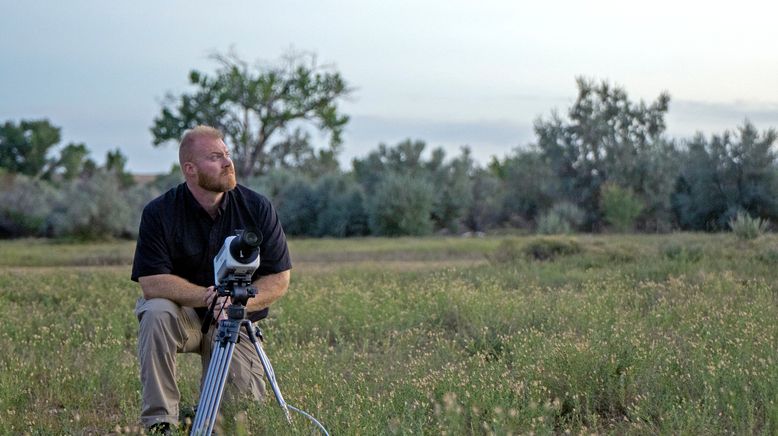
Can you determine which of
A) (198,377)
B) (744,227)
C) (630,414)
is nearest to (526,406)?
(630,414)

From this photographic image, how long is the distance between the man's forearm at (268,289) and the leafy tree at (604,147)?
25.5 metres

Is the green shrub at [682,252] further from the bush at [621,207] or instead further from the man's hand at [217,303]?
the bush at [621,207]

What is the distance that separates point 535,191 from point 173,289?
28.0 m

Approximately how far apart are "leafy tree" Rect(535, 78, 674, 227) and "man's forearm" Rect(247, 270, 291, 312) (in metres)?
25.5

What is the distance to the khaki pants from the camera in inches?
225

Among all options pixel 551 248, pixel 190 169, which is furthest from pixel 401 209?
pixel 190 169

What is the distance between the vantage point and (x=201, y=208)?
612cm

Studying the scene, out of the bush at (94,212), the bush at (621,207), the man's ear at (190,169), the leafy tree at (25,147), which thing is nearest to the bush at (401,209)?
the bush at (621,207)

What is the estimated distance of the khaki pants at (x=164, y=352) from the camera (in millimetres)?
5727

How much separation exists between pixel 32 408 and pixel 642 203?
2481 centimetres

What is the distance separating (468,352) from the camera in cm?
801

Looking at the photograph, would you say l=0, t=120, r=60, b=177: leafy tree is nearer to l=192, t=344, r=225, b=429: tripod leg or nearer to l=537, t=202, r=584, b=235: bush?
l=537, t=202, r=584, b=235: bush

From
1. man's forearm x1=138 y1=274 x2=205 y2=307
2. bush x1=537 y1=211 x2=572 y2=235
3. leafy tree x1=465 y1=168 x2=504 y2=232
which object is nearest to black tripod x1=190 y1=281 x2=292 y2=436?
man's forearm x1=138 y1=274 x2=205 y2=307

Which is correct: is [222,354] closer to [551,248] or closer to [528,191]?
[551,248]
